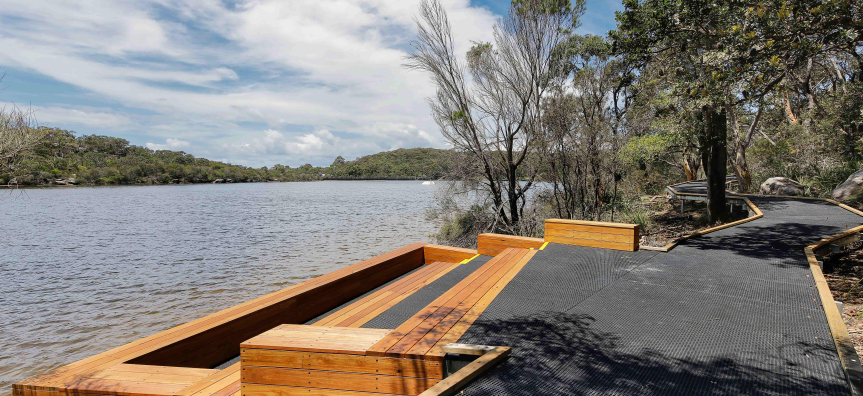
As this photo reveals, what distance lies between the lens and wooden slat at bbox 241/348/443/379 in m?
2.26

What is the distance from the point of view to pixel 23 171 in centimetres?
965

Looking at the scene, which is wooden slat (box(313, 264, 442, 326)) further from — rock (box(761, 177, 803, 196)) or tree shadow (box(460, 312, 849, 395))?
rock (box(761, 177, 803, 196))

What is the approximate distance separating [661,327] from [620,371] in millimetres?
910

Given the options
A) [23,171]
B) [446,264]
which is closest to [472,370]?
[446,264]

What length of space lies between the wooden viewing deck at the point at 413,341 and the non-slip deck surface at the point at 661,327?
0.02m

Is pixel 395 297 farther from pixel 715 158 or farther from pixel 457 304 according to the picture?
pixel 715 158

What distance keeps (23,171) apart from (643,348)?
44.3 feet

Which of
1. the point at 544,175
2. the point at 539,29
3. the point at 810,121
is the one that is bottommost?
the point at 544,175

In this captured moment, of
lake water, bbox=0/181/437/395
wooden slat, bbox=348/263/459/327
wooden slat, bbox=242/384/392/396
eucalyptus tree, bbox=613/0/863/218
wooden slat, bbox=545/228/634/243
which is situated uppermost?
eucalyptus tree, bbox=613/0/863/218

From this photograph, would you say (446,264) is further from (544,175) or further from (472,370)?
(544,175)

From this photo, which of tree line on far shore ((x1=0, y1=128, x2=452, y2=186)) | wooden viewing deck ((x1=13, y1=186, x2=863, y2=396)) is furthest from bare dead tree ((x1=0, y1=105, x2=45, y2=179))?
tree line on far shore ((x1=0, y1=128, x2=452, y2=186))

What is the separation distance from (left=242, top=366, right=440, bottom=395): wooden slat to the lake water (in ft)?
14.7

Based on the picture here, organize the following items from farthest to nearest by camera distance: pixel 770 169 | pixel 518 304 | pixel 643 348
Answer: pixel 770 169
pixel 518 304
pixel 643 348

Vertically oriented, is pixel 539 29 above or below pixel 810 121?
above
